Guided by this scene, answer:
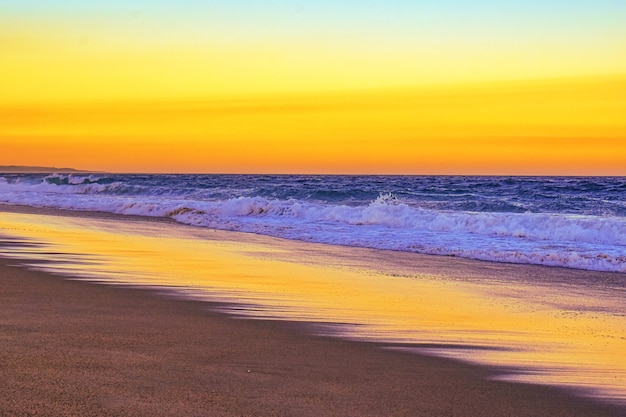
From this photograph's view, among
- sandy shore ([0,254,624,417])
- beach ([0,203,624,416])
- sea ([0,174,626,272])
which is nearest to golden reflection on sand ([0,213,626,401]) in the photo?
beach ([0,203,624,416])

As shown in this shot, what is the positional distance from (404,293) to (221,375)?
4.52m

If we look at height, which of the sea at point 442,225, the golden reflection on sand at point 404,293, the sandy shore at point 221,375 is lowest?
the sandy shore at point 221,375

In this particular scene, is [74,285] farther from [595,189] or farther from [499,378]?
[595,189]

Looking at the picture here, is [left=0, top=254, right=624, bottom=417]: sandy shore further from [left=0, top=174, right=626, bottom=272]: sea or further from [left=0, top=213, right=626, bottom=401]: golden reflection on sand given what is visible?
[left=0, top=174, right=626, bottom=272]: sea

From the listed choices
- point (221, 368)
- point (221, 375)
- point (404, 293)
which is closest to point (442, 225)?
point (404, 293)

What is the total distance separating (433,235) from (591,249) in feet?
13.7

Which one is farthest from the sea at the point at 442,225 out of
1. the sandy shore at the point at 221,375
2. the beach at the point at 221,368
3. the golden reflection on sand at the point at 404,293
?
the sandy shore at the point at 221,375

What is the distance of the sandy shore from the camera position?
4.32 meters

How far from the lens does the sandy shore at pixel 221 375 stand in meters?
4.32

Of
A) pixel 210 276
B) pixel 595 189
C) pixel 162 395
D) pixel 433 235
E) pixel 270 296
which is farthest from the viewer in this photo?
pixel 595 189

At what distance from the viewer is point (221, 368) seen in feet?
16.9

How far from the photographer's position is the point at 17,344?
5504mm

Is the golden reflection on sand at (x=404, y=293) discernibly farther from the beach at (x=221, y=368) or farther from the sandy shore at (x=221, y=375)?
the sandy shore at (x=221, y=375)

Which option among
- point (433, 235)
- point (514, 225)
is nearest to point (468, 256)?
point (433, 235)
